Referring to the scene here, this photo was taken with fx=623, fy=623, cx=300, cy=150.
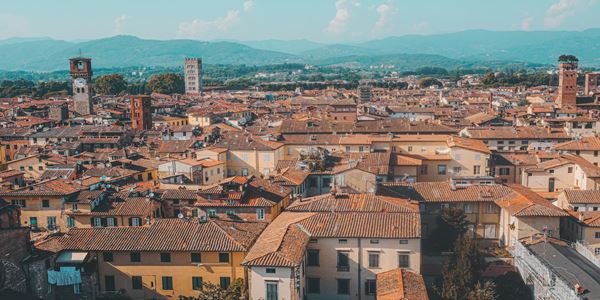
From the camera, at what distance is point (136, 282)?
27922 mm

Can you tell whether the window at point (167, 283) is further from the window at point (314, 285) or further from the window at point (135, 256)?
the window at point (314, 285)

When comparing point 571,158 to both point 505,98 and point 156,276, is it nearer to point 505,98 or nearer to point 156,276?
point 156,276

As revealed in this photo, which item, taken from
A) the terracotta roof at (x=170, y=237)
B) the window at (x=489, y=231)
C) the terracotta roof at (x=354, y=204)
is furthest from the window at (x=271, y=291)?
the window at (x=489, y=231)

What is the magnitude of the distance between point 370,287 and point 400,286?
9.63 feet

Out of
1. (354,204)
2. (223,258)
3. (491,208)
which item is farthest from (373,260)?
(491,208)

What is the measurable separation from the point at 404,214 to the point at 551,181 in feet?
69.3

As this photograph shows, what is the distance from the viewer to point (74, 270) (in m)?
27.0

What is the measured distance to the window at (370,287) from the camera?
2785 cm

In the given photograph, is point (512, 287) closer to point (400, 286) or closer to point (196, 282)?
point (400, 286)

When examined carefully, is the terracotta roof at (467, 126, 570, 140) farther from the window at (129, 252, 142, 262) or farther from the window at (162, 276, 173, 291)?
the window at (129, 252, 142, 262)

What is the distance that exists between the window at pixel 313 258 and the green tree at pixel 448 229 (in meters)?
9.78

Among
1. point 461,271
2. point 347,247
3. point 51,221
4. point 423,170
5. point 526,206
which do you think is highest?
point 526,206

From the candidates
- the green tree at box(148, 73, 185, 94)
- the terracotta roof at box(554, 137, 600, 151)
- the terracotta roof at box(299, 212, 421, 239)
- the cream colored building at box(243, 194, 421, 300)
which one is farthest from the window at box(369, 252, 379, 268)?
the green tree at box(148, 73, 185, 94)

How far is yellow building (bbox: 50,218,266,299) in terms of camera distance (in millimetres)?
27375
